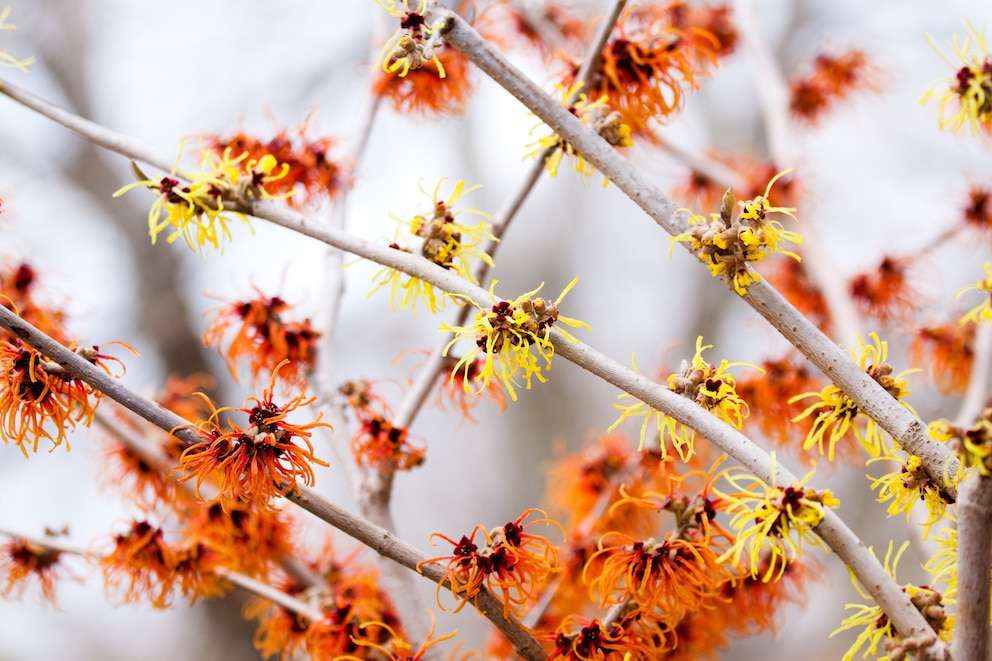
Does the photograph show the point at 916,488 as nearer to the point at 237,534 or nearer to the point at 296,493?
the point at 296,493

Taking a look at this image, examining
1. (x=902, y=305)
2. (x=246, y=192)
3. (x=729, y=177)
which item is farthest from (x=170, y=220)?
(x=902, y=305)

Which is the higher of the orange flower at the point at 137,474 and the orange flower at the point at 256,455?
the orange flower at the point at 137,474

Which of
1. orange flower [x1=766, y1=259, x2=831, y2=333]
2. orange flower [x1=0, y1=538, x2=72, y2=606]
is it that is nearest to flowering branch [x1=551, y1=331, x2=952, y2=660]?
orange flower [x1=0, y1=538, x2=72, y2=606]

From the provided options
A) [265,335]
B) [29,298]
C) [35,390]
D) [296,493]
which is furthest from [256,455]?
[29,298]

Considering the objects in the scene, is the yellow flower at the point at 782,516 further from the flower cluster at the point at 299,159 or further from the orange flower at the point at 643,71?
the flower cluster at the point at 299,159

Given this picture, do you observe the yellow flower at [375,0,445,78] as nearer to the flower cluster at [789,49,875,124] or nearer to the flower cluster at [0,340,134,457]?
the flower cluster at [0,340,134,457]

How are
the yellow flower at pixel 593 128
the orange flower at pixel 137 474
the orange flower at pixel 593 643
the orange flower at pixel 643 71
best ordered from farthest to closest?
the orange flower at pixel 137 474 < the orange flower at pixel 643 71 < the yellow flower at pixel 593 128 < the orange flower at pixel 593 643

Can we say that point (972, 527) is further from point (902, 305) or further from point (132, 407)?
point (902, 305)

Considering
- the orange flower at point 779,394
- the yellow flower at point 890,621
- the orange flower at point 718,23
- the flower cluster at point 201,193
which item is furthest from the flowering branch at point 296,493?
the orange flower at point 718,23
